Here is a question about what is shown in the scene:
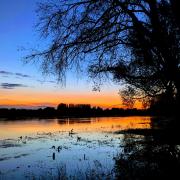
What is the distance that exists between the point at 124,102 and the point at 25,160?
11.9m

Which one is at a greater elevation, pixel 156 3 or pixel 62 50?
pixel 156 3

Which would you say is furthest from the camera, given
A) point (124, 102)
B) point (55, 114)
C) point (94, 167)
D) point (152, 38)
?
point (55, 114)

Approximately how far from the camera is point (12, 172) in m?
17.8

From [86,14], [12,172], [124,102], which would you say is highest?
[86,14]

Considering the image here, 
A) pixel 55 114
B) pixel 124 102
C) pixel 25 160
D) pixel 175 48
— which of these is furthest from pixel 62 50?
pixel 55 114

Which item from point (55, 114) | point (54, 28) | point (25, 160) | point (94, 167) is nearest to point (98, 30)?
point (54, 28)

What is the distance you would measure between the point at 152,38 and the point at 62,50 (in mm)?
3042

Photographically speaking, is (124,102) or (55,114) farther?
(55,114)

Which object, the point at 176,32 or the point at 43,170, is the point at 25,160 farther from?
the point at 176,32

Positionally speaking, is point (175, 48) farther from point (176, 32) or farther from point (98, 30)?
point (98, 30)

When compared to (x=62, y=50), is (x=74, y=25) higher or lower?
higher

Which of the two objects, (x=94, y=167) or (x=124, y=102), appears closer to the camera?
(x=94, y=167)

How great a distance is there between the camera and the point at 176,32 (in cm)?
1216

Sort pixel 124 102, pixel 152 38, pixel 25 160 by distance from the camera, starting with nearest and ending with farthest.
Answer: pixel 152 38 < pixel 25 160 < pixel 124 102
